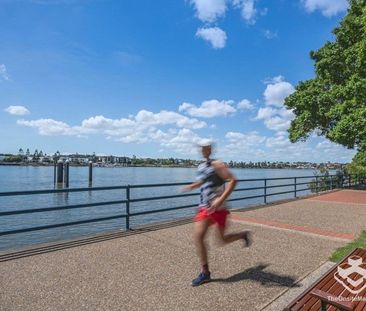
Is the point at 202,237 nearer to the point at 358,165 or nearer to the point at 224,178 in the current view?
the point at 224,178

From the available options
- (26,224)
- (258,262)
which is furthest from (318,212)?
(26,224)

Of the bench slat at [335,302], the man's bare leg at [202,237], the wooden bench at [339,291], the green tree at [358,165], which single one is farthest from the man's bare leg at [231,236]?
the green tree at [358,165]

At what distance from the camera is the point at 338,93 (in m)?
22.5

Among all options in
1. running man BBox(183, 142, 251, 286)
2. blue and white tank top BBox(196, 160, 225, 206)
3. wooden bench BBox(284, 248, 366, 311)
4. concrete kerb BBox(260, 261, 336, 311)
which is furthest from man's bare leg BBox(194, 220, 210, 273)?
wooden bench BBox(284, 248, 366, 311)

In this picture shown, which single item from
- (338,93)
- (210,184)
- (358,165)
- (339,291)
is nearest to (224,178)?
(210,184)

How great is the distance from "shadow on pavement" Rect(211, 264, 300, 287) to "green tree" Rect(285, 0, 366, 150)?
15.5m

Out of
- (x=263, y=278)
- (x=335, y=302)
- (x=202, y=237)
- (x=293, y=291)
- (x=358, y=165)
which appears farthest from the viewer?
(x=358, y=165)

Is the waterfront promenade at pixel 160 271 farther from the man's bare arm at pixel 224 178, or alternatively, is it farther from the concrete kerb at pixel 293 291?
the man's bare arm at pixel 224 178

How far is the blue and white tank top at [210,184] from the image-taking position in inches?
207

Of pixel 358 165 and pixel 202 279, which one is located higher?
pixel 358 165

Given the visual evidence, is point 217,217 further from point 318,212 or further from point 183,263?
point 318,212

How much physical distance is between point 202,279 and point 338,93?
65.8 ft

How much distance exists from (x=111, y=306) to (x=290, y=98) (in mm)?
24795

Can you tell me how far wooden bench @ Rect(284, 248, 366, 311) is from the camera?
324 cm
